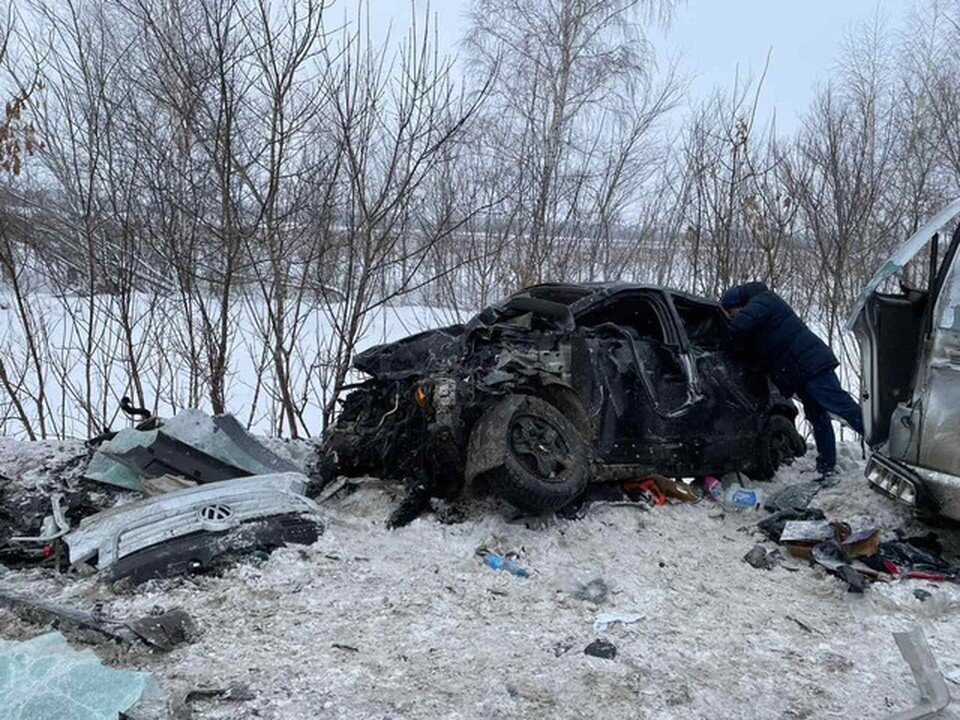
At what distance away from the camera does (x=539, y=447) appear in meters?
5.19

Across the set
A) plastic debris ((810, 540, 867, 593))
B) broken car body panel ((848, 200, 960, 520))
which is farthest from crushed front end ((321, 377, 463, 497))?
broken car body panel ((848, 200, 960, 520))

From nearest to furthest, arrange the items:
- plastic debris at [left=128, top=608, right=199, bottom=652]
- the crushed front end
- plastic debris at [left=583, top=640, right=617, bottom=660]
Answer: plastic debris at [left=128, top=608, right=199, bottom=652]
plastic debris at [left=583, top=640, right=617, bottom=660]
the crushed front end

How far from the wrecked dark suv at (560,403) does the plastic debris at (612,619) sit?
1.13 m

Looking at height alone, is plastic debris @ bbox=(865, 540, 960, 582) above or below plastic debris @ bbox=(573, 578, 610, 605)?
above

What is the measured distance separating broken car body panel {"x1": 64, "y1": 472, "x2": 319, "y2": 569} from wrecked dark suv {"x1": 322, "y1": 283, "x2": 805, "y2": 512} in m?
0.90

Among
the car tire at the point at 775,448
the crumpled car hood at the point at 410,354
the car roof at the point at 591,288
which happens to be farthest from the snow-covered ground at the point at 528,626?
the car roof at the point at 591,288

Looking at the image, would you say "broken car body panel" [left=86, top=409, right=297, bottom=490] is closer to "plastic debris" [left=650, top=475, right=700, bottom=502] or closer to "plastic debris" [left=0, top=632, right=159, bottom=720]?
"plastic debris" [left=0, top=632, right=159, bottom=720]

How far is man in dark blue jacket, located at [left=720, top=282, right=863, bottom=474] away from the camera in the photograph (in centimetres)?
660

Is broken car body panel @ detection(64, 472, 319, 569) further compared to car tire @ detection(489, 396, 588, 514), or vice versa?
car tire @ detection(489, 396, 588, 514)

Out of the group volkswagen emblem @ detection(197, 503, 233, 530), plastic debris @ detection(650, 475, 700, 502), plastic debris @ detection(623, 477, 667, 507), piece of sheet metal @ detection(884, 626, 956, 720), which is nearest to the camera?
piece of sheet metal @ detection(884, 626, 956, 720)

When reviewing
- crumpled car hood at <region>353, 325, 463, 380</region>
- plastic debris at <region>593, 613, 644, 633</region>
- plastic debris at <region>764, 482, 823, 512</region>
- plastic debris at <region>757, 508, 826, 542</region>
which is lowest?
plastic debris at <region>593, 613, 644, 633</region>

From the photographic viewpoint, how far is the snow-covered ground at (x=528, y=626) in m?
3.12

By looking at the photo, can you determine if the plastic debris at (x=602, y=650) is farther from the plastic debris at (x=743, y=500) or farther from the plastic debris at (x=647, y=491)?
the plastic debris at (x=743, y=500)

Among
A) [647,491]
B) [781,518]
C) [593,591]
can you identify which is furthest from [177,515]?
[781,518]
